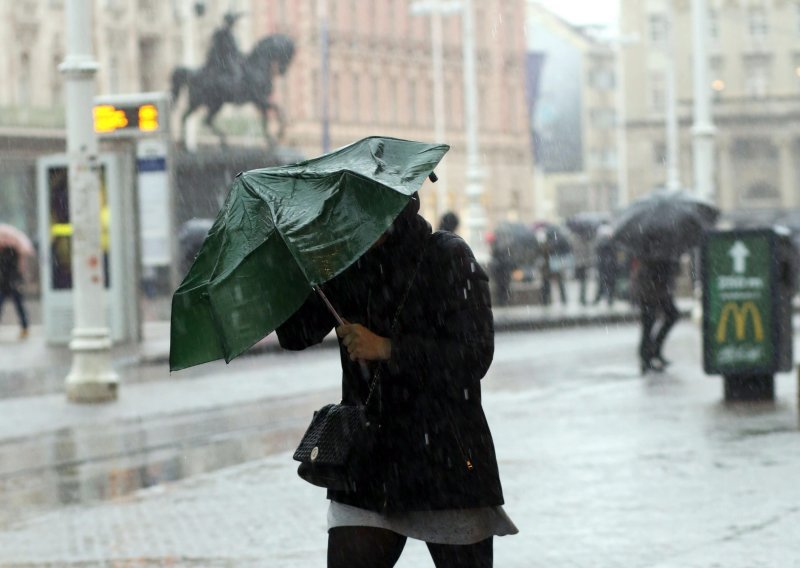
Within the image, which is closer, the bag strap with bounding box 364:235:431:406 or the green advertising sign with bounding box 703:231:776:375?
the bag strap with bounding box 364:235:431:406

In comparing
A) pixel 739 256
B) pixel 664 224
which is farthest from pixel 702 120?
pixel 739 256

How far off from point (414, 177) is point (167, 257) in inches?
818

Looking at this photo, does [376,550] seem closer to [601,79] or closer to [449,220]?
[449,220]

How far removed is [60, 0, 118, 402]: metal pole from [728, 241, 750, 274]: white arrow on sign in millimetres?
5694

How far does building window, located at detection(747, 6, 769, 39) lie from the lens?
11025 cm

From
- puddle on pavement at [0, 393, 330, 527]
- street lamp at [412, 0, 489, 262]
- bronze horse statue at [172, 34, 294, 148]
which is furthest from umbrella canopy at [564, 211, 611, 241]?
puddle on pavement at [0, 393, 330, 527]

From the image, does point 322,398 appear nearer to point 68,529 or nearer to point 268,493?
point 268,493

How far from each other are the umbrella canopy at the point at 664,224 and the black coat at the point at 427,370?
13.8 m

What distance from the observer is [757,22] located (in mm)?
110562

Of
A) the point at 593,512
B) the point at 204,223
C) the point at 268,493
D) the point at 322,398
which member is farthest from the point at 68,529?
the point at 204,223

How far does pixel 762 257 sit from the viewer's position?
16.0m

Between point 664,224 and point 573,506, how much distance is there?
385 inches

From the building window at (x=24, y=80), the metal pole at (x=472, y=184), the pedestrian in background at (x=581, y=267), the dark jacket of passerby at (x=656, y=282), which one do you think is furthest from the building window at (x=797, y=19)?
the dark jacket of passerby at (x=656, y=282)

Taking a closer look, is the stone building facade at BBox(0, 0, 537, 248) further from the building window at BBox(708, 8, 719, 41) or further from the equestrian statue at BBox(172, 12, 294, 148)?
the building window at BBox(708, 8, 719, 41)
